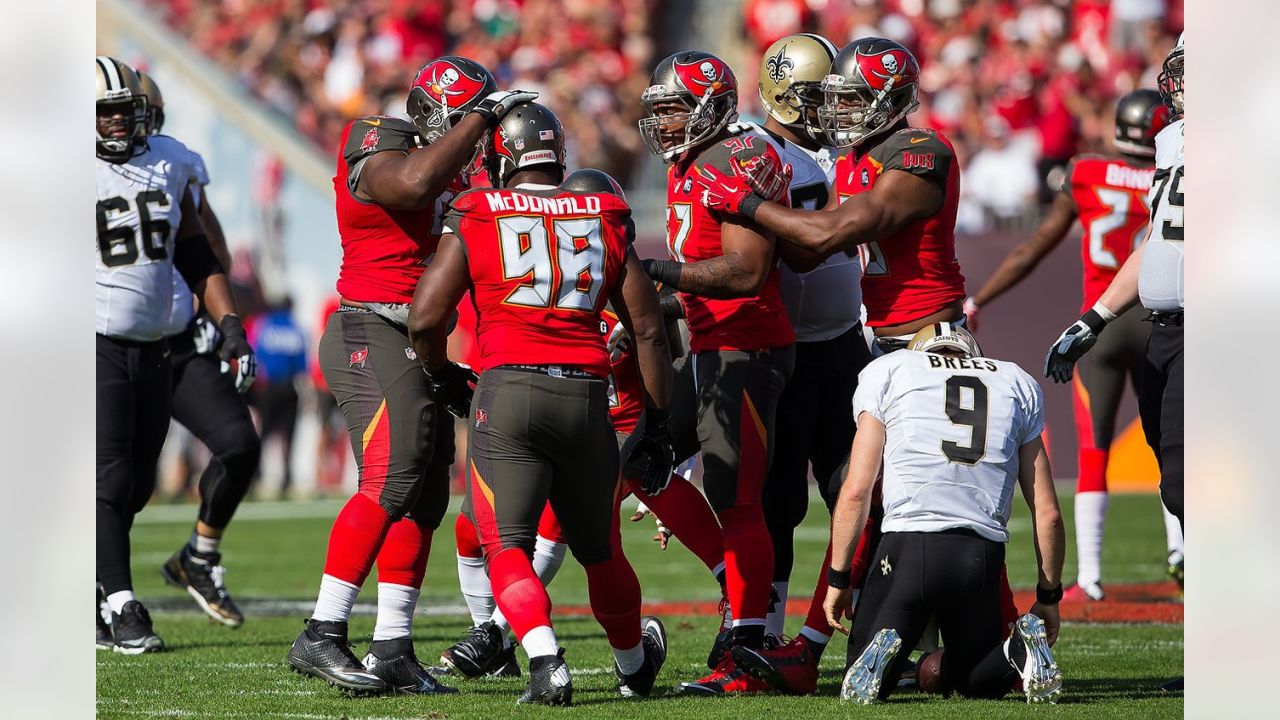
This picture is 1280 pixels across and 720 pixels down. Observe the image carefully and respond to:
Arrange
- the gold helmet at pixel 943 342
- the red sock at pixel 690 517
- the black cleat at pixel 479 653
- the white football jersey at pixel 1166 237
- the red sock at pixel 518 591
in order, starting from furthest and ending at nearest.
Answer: the red sock at pixel 690 517
the black cleat at pixel 479 653
the white football jersey at pixel 1166 237
the gold helmet at pixel 943 342
the red sock at pixel 518 591

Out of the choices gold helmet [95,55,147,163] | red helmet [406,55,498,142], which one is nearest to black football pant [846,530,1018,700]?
red helmet [406,55,498,142]

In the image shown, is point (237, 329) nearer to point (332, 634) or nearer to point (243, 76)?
point (332, 634)

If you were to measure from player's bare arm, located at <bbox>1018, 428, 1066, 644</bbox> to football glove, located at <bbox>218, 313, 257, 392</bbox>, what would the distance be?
337cm

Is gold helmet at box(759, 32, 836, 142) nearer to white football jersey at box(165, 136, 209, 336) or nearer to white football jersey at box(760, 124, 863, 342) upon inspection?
white football jersey at box(760, 124, 863, 342)

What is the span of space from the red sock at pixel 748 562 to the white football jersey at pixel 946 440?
62cm

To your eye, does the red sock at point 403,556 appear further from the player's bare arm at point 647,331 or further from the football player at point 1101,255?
the football player at point 1101,255

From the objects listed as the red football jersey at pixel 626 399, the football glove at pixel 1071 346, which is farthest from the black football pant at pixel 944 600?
the red football jersey at pixel 626 399

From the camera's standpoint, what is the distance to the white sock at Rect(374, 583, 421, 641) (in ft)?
18.0

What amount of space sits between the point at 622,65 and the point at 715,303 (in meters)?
12.5

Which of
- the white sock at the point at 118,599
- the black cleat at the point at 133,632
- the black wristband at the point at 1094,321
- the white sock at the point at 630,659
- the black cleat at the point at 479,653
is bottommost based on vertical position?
the black cleat at the point at 133,632

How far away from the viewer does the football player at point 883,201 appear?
536cm

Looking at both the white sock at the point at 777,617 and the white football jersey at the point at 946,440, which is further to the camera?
the white sock at the point at 777,617

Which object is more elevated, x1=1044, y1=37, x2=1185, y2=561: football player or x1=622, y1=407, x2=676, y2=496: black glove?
x1=1044, y1=37, x2=1185, y2=561: football player
